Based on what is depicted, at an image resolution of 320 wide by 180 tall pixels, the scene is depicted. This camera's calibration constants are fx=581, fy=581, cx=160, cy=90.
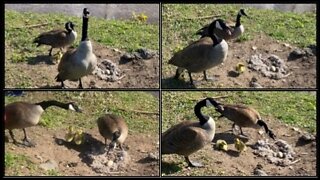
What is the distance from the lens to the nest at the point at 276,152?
4.70 metres

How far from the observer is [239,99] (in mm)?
5273

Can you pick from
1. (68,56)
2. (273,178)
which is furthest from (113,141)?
(273,178)

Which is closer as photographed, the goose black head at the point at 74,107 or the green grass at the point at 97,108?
the green grass at the point at 97,108

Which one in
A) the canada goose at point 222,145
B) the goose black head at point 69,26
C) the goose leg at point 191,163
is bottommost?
the goose leg at point 191,163

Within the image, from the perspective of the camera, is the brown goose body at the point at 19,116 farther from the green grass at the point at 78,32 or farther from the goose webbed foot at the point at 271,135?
the goose webbed foot at the point at 271,135

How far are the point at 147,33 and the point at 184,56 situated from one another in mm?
871

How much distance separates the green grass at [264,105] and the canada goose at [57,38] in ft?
3.33

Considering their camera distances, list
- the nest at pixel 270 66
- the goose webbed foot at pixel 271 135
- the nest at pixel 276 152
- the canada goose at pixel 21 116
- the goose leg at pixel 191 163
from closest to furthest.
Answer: the canada goose at pixel 21 116
the goose leg at pixel 191 163
the nest at pixel 276 152
the goose webbed foot at pixel 271 135
the nest at pixel 270 66

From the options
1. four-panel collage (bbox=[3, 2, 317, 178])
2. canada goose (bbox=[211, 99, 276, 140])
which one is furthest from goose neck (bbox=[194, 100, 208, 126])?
canada goose (bbox=[211, 99, 276, 140])

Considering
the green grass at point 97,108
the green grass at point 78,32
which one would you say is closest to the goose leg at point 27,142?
the green grass at point 97,108

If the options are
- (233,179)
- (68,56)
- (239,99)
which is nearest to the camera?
(233,179)

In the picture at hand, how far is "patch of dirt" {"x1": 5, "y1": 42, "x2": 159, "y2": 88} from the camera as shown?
5.09 meters

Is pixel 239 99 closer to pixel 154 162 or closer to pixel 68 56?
pixel 154 162

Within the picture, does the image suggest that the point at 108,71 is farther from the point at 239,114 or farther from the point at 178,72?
the point at 239,114
